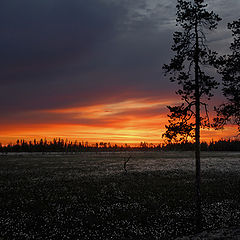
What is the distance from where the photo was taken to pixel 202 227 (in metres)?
16.9

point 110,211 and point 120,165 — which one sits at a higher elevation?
point 110,211

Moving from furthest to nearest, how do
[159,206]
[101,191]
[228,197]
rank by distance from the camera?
[101,191], [228,197], [159,206]

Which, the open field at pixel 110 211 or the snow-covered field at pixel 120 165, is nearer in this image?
the open field at pixel 110 211

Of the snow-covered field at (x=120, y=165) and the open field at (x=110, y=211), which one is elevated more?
the open field at (x=110, y=211)

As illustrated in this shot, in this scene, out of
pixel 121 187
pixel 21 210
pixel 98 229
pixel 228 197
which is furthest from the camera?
pixel 121 187

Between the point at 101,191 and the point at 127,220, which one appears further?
the point at 101,191

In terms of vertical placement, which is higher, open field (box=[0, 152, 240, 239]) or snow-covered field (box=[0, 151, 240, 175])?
open field (box=[0, 152, 240, 239])

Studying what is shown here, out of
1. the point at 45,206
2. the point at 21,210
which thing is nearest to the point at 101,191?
the point at 45,206

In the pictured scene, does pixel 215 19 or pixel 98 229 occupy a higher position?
pixel 215 19

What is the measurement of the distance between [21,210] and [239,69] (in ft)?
75.7

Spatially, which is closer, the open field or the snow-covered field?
the open field

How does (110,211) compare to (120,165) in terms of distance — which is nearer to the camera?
(110,211)

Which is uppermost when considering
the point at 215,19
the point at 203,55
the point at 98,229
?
the point at 215,19

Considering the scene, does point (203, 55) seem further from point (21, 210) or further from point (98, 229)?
point (21, 210)
